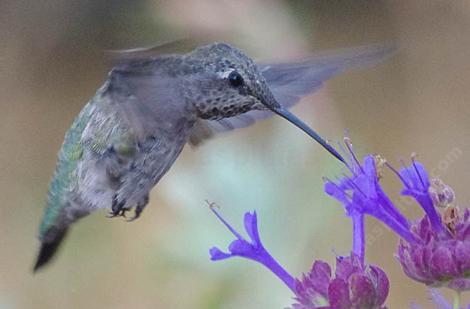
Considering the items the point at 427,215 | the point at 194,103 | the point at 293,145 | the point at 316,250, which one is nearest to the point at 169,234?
the point at 293,145

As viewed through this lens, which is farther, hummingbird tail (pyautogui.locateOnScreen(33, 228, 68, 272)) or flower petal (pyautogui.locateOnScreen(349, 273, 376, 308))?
hummingbird tail (pyautogui.locateOnScreen(33, 228, 68, 272))

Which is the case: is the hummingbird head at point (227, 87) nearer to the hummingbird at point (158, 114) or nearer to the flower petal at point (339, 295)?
the hummingbird at point (158, 114)

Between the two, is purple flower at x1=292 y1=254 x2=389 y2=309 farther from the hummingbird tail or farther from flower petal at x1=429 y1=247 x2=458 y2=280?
the hummingbird tail

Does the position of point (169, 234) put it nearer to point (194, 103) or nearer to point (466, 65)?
point (194, 103)

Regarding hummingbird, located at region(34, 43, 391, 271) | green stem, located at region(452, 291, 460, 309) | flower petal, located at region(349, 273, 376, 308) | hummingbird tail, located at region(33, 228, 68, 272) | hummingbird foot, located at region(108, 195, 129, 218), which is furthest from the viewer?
hummingbird tail, located at region(33, 228, 68, 272)

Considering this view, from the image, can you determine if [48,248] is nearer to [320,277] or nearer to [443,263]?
[320,277]

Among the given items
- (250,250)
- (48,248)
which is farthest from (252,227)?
(48,248)

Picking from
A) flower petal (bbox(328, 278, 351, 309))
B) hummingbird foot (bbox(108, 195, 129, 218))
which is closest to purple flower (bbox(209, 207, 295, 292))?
flower petal (bbox(328, 278, 351, 309))
